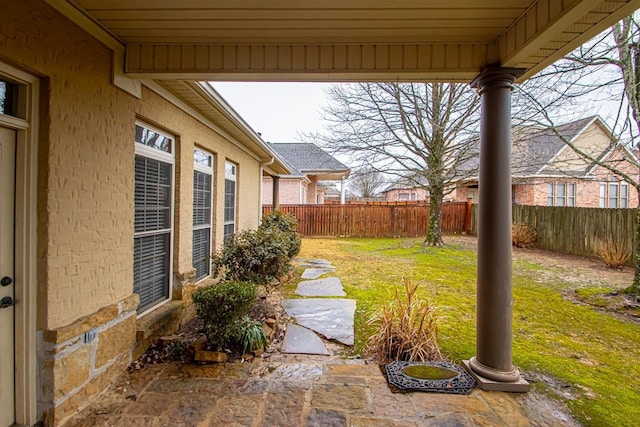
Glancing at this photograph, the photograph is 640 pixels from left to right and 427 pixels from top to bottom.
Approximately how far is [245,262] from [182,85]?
2.40 m

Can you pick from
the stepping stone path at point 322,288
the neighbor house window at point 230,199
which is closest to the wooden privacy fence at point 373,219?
the neighbor house window at point 230,199

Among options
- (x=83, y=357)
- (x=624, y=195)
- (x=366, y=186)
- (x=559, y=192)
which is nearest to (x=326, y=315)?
(x=83, y=357)

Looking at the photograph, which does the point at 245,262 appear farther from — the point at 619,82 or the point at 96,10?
the point at 619,82

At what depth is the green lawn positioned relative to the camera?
2553 millimetres

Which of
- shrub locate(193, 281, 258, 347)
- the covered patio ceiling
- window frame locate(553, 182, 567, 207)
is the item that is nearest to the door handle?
shrub locate(193, 281, 258, 347)

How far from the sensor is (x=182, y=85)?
344cm

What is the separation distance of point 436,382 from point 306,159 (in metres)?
15.5

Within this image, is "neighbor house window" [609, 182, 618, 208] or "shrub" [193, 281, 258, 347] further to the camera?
"neighbor house window" [609, 182, 618, 208]

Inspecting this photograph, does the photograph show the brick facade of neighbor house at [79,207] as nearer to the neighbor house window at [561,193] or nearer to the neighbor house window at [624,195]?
the neighbor house window at [561,193]

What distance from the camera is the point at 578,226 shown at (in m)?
9.08

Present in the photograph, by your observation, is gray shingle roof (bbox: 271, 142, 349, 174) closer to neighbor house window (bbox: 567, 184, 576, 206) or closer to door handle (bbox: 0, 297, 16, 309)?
neighbor house window (bbox: 567, 184, 576, 206)

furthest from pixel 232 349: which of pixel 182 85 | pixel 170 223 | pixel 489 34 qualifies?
pixel 489 34

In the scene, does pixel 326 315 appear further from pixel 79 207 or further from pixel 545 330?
pixel 79 207

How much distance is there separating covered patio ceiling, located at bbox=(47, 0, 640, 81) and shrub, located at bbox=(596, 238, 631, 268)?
733cm
